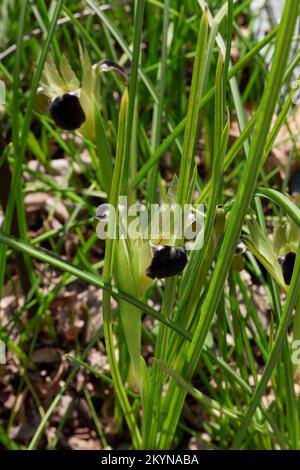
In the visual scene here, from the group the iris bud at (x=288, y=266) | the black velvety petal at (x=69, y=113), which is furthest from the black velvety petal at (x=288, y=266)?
the black velvety petal at (x=69, y=113)

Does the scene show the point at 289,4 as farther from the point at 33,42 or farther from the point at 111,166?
the point at 33,42

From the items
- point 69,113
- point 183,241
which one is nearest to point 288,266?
point 183,241

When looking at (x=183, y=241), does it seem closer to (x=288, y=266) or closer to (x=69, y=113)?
(x=288, y=266)

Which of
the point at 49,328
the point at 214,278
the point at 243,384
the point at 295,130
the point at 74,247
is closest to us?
the point at 214,278

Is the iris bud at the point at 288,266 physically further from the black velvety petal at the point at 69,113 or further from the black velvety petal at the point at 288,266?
the black velvety petal at the point at 69,113
